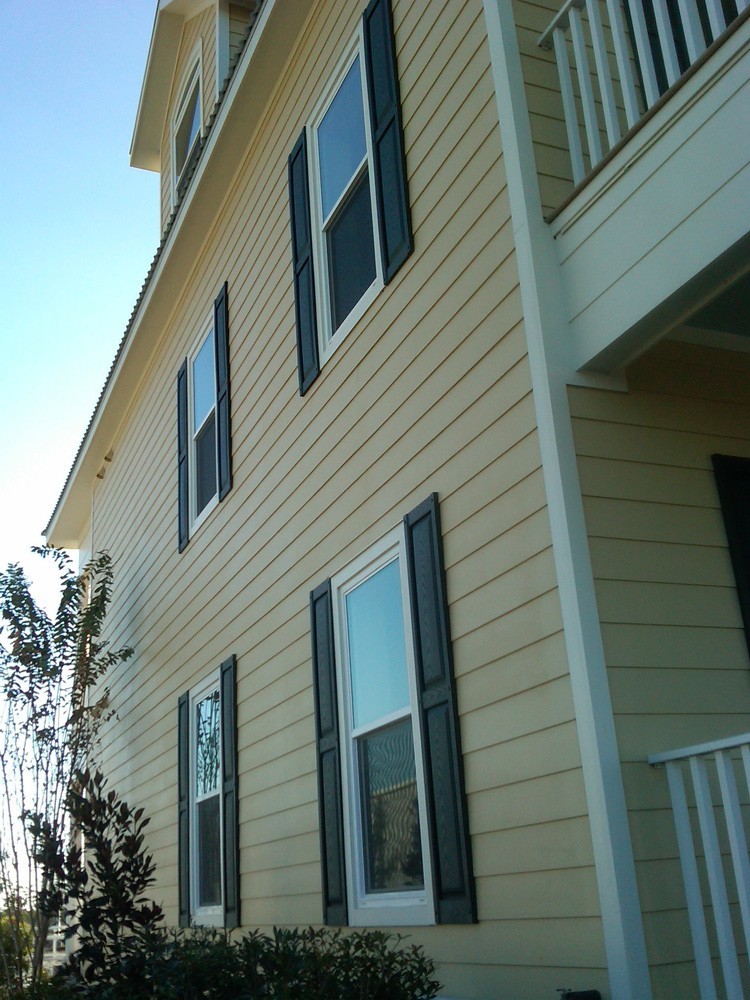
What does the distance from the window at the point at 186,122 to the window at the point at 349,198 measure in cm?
401

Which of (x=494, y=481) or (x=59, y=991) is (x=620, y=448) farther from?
(x=59, y=991)

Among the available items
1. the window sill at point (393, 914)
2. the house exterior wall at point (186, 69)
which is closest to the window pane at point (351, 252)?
the window sill at point (393, 914)

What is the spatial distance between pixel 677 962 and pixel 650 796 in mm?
491

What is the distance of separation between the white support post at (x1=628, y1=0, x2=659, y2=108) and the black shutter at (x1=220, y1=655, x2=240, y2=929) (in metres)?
4.60

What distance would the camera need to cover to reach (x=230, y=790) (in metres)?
6.81

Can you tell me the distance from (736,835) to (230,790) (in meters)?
4.31

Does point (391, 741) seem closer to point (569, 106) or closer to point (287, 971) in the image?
point (287, 971)

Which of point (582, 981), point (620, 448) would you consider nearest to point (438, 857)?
point (582, 981)

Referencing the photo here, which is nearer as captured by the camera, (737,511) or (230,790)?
(737,511)

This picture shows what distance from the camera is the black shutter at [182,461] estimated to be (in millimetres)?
8508

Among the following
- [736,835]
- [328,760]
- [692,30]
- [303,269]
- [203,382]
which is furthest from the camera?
[203,382]

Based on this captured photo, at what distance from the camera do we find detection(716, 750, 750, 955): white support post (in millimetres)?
3025

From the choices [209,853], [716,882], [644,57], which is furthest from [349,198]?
[209,853]

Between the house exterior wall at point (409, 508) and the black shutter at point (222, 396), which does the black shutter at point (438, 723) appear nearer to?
the house exterior wall at point (409, 508)
